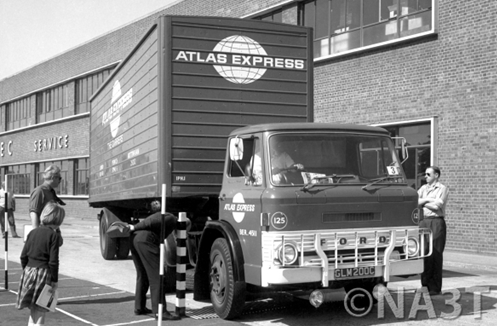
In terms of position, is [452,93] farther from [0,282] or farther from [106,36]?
[106,36]

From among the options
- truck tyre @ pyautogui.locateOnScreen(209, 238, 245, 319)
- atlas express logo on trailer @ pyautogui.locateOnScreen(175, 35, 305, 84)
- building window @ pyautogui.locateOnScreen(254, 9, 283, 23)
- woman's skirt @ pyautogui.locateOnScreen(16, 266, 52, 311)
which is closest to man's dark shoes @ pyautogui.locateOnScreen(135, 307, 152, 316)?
truck tyre @ pyautogui.locateOnScreen(209, 238, 245, 319)

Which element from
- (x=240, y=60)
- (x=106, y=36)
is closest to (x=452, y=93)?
(x=240, y=60)

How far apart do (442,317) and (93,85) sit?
29.9m

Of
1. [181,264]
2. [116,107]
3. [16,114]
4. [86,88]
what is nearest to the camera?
A: [181,264]

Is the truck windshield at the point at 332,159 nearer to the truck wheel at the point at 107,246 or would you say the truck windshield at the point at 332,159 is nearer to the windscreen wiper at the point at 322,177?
the windscreen wiper at the point at 322,177

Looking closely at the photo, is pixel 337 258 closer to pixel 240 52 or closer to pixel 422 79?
pixel 240 52

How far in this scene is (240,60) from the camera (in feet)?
30.3

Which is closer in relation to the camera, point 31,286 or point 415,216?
point 31,286

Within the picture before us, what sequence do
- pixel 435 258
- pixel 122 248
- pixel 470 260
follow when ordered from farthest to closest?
pixel 122 248 < pixel 470 260 < pixel 435 258

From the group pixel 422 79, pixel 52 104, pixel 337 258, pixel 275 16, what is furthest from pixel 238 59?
pixel 52 104

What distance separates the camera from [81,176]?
35.1 metres

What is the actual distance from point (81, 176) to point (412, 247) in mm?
29805

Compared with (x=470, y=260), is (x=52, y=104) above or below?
above

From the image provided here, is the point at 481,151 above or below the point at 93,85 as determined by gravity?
below
